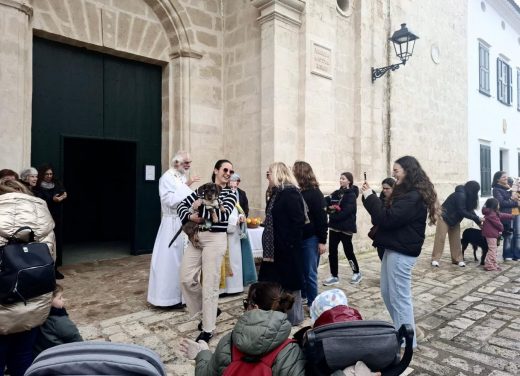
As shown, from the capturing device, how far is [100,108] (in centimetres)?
641

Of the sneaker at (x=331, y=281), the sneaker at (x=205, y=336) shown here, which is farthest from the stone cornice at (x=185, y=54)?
the sneaker at (x=205, y=336)

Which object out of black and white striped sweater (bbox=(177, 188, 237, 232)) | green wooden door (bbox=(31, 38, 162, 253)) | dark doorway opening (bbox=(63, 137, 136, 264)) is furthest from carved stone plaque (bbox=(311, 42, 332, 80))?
dark doorway opening (bbox=(63, 137, 136, 264))

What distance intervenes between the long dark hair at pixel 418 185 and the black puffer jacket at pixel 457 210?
4.15 m

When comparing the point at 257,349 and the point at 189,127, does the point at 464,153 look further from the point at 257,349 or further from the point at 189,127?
the point at 257,349

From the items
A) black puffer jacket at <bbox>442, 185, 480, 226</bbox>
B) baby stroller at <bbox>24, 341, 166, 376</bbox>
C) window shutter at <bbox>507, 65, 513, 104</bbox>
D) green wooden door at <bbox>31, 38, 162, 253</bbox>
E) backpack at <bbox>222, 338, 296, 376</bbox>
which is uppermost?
window shutter at <bbox>507, 65, 513, 104</bbox>

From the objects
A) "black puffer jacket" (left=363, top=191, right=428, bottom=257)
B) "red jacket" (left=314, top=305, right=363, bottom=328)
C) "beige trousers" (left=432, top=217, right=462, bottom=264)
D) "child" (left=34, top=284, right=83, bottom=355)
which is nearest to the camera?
"red jacket" (left=314, top=305, right=363, bottom=328)

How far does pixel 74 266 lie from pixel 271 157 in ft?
12.5

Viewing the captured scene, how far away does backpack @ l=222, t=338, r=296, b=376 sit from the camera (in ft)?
5.15

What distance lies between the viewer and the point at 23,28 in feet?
16.7

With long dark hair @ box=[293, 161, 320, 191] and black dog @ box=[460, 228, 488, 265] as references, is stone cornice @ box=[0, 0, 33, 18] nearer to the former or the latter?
long dark hair @ box=[293, 161, 320, 191]

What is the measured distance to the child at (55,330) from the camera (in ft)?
7.98

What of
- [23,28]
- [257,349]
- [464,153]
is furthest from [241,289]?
[464,153]

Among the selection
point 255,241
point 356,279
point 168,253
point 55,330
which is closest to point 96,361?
point 55,330

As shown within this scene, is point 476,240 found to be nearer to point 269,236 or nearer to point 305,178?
point 305,178
